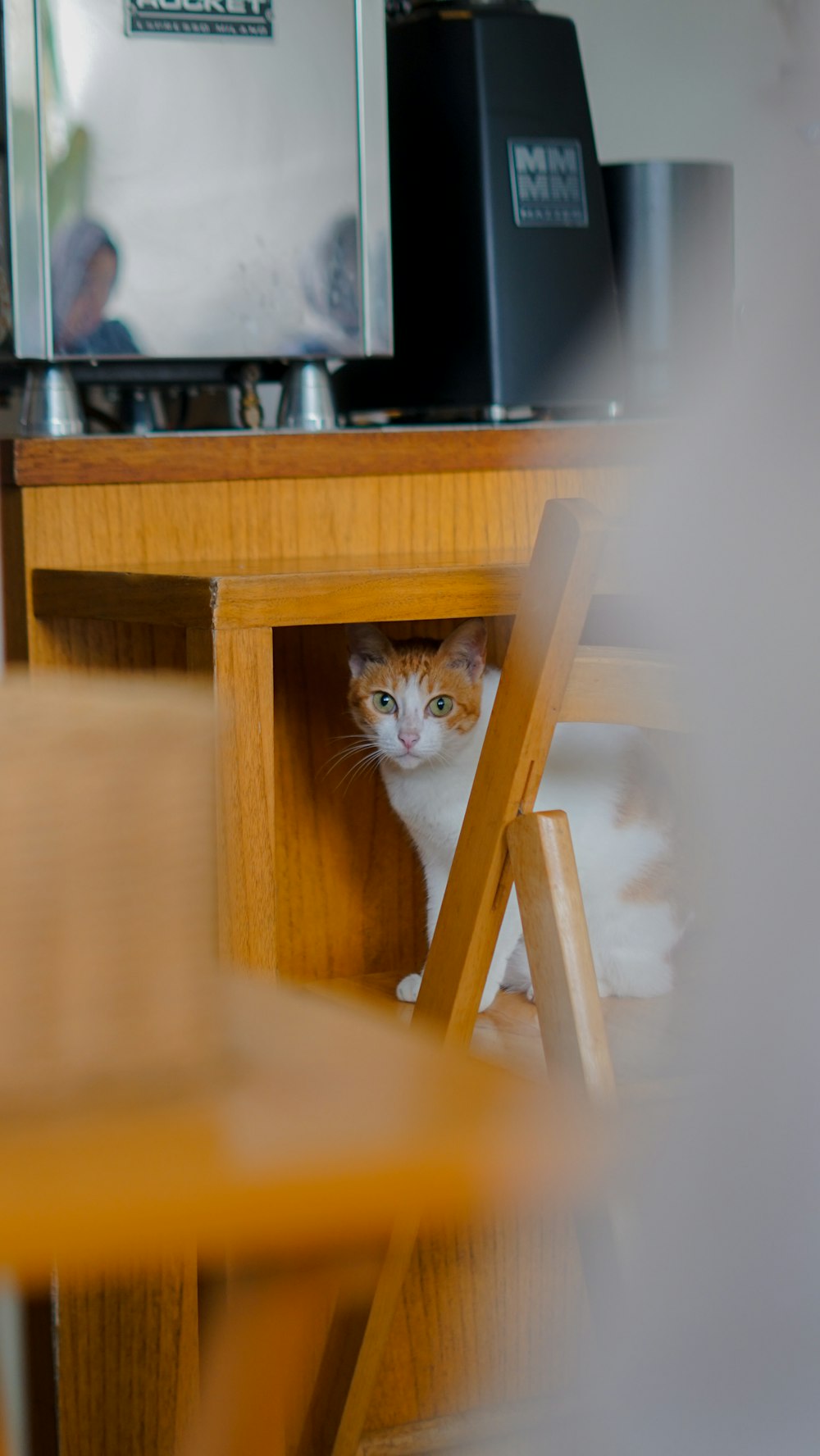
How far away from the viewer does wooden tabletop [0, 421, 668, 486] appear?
1.14m

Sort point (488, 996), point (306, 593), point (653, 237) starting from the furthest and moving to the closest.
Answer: point (653, 237) < point (488, 996) < point (306, 593)

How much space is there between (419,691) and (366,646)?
6 cm

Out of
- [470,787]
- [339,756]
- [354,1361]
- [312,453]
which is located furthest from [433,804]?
[354,1361]

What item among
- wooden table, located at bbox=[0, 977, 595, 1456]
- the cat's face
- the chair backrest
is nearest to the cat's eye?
the cat's face

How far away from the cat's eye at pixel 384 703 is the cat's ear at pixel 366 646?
0.03m

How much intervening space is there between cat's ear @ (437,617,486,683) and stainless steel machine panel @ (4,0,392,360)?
230mm

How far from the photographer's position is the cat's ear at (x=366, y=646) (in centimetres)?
123

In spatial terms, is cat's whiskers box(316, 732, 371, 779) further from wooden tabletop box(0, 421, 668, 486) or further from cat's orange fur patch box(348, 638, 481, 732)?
wooden tabletop box(0, 421, 668, 486)

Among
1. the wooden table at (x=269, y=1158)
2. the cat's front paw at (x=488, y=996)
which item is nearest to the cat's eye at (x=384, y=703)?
the cat's front paw at (x=488, y=996)

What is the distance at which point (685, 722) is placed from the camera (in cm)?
40

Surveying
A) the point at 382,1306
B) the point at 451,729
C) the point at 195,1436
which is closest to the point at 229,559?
the point at 451,729

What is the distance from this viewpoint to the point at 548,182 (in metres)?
1.26

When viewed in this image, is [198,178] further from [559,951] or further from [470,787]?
[559,951]

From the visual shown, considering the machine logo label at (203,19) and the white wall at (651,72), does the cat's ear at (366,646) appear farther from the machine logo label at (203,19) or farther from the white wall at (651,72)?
the white wall at (651,72)
